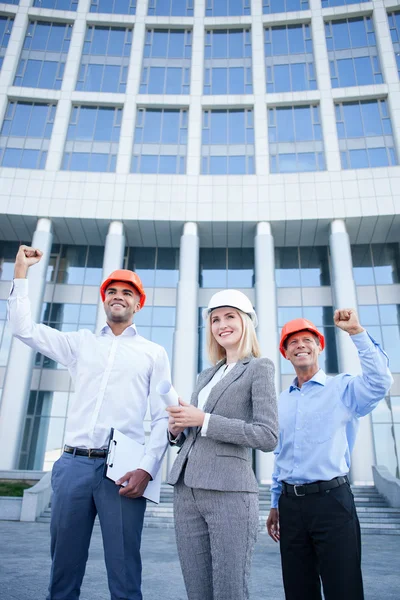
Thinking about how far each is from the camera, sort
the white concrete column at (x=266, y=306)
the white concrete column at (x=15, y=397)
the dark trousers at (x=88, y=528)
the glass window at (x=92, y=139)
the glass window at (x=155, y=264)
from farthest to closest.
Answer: the glass window at (x=155, y=264) → the glass window at (x=92, y=139) → the white concrete column at (x=15, y=397) → the white concrete column at (x=266, y=306) → the dark trousers at (x=88, y=528)

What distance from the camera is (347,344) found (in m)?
18.9

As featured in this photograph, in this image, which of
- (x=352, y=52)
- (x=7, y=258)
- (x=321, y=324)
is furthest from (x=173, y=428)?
(x=352, y=52)

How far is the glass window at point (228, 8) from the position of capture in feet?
87.9

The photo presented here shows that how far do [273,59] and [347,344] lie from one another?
61.2 feet

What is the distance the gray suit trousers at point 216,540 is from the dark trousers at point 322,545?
71 cm

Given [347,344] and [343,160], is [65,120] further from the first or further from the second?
[347,344]

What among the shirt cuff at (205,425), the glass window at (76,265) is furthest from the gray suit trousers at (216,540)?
the glass window at (76,265)

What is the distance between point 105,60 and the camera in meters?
25.8

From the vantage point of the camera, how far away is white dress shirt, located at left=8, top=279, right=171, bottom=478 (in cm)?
275

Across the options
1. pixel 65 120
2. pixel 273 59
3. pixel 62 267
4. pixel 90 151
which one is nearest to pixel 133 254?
pixel 62 267

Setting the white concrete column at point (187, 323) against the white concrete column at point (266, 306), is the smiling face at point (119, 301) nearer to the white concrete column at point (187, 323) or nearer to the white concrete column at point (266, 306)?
the white concrete column at point (187, 323)

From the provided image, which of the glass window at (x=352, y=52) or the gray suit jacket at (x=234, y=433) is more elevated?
the glass window at (x=352, y=52)

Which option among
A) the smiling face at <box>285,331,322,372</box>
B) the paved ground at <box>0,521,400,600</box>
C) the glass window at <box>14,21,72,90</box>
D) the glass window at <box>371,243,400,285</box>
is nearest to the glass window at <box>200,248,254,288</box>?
the glass window at <box>371,243,400,285</box>

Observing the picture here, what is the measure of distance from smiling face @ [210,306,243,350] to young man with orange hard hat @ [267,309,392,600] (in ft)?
2.32
